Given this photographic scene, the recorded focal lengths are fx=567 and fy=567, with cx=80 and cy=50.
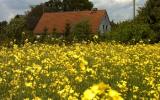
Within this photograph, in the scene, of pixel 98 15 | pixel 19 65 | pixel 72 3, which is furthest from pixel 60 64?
pixel 72 3

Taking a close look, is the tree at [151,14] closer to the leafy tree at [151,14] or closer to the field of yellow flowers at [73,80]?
the leafy tree at [151,14]

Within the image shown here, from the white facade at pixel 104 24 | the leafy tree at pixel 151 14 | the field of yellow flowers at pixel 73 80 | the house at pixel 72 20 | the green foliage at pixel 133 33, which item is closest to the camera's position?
the field of yellow flowers at pixel 73 80

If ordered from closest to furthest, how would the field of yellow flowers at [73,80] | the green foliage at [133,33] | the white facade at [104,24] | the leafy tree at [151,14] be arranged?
the field of yellow flowers at [73,80], the green foliage at [133,33], the leafy tree at [151,14], the white facade at [104,24]

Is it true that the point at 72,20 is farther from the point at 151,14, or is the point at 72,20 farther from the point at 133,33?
the point at 133,33

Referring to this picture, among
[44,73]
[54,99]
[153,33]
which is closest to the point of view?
[54,99]

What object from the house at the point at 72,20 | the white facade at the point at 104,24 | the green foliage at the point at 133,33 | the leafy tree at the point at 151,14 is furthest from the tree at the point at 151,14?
the white facade at the point at 104,24

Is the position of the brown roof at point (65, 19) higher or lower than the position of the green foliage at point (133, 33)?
lower

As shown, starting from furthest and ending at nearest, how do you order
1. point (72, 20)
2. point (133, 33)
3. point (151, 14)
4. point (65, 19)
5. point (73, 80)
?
point (65, 19) → point (72, 20) → point (151, 14) → point (133, 33) → point (73, 80)

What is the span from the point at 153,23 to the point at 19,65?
19233 mm

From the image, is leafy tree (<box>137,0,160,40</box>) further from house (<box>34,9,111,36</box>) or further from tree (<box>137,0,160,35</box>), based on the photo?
house (<box>34,9,111,36</box>)

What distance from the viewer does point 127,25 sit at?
28453mm

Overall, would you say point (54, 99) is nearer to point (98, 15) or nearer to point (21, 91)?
point (21, 91)

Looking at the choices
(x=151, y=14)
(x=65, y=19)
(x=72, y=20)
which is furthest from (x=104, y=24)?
(x=151, y=14)

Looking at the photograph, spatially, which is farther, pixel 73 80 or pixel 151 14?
pixel 151 14
